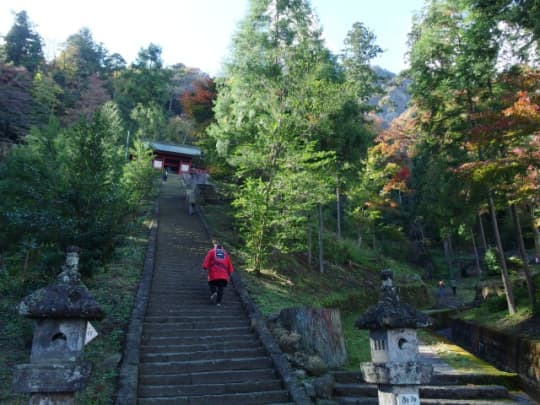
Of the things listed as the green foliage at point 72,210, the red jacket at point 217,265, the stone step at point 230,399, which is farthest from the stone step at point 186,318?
the stone step at point 230,399

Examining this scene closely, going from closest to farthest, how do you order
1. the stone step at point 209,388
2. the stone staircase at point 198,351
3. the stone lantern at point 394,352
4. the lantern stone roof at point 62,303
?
the lantern stone roof at point 62,303
the stone lantern at point 394,352
the stone step at point 209,388
the stone staircase at point 198,351

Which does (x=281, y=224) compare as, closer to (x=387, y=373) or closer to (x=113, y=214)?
(x=113, y=214)

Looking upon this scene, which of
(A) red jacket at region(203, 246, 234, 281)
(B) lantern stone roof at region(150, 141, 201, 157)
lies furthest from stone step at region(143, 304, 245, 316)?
(B) lantern stone roof at region(150, 141, 201, 157)

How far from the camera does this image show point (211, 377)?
672 cm

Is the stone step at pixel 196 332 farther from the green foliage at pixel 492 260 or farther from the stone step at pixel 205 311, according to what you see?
the green foliage at pixel 492 260

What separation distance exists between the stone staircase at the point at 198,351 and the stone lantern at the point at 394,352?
2.51 meters

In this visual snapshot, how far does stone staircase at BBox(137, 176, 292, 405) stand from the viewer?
6.31m

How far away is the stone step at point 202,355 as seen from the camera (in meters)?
7.15

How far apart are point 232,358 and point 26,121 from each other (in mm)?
33778

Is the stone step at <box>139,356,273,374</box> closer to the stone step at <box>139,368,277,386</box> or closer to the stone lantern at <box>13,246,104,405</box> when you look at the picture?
the stone step at <box>139,368,277,386</box>

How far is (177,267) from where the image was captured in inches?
514

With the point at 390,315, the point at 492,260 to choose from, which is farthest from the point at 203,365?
the point at 492,260

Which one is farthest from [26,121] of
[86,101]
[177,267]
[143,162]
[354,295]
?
[354,295]

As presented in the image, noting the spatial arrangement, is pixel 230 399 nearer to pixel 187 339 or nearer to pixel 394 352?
pixel 187 339
